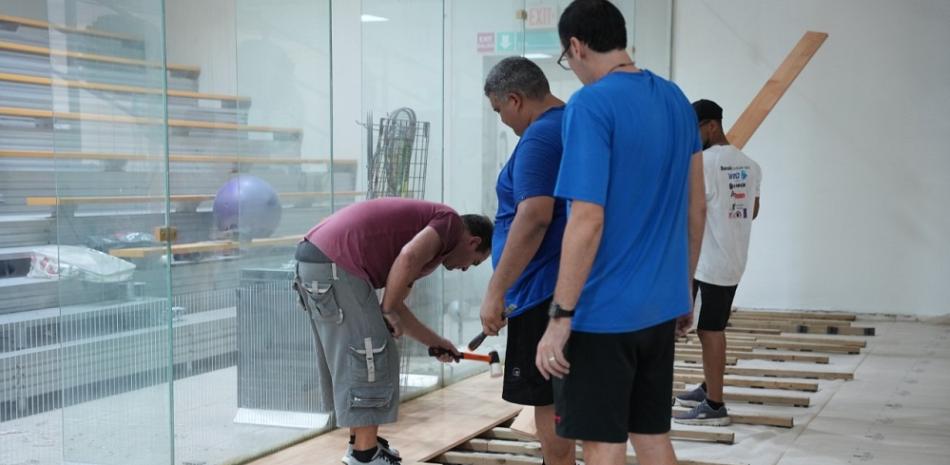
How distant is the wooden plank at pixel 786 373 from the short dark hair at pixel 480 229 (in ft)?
8.51

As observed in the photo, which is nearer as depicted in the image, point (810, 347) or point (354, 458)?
point (354, 458)

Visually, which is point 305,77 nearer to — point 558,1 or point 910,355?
point 558,1

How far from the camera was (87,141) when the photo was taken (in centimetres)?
339

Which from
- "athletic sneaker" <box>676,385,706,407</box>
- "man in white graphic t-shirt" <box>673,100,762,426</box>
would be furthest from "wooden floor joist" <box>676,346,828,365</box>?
"man in white graphic t-shirt" <box>673,100,762,426</box>

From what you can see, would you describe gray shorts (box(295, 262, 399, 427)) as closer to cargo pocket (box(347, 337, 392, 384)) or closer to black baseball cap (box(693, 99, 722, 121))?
cargo pocket (box(347, 337, 392, 384))

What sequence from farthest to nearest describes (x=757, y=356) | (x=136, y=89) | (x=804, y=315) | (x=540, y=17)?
(x=804, y=315) < (x=540, y=17) < (x=757, y=356) < (x=136, y=89)

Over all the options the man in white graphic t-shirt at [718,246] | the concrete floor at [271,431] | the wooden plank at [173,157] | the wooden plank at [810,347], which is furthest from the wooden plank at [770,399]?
the wooden plank at [173,157]

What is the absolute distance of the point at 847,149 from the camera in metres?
8.41

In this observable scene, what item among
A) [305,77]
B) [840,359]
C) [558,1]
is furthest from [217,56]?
[840,359]

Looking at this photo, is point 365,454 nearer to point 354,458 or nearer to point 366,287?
point 354,458

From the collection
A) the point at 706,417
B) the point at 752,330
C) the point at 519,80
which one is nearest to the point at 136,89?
the point at 519,80

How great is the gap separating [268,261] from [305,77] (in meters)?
0.75

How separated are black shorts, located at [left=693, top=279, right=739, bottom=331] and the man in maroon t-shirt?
134 centimetres

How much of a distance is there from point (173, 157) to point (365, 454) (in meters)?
1.24
